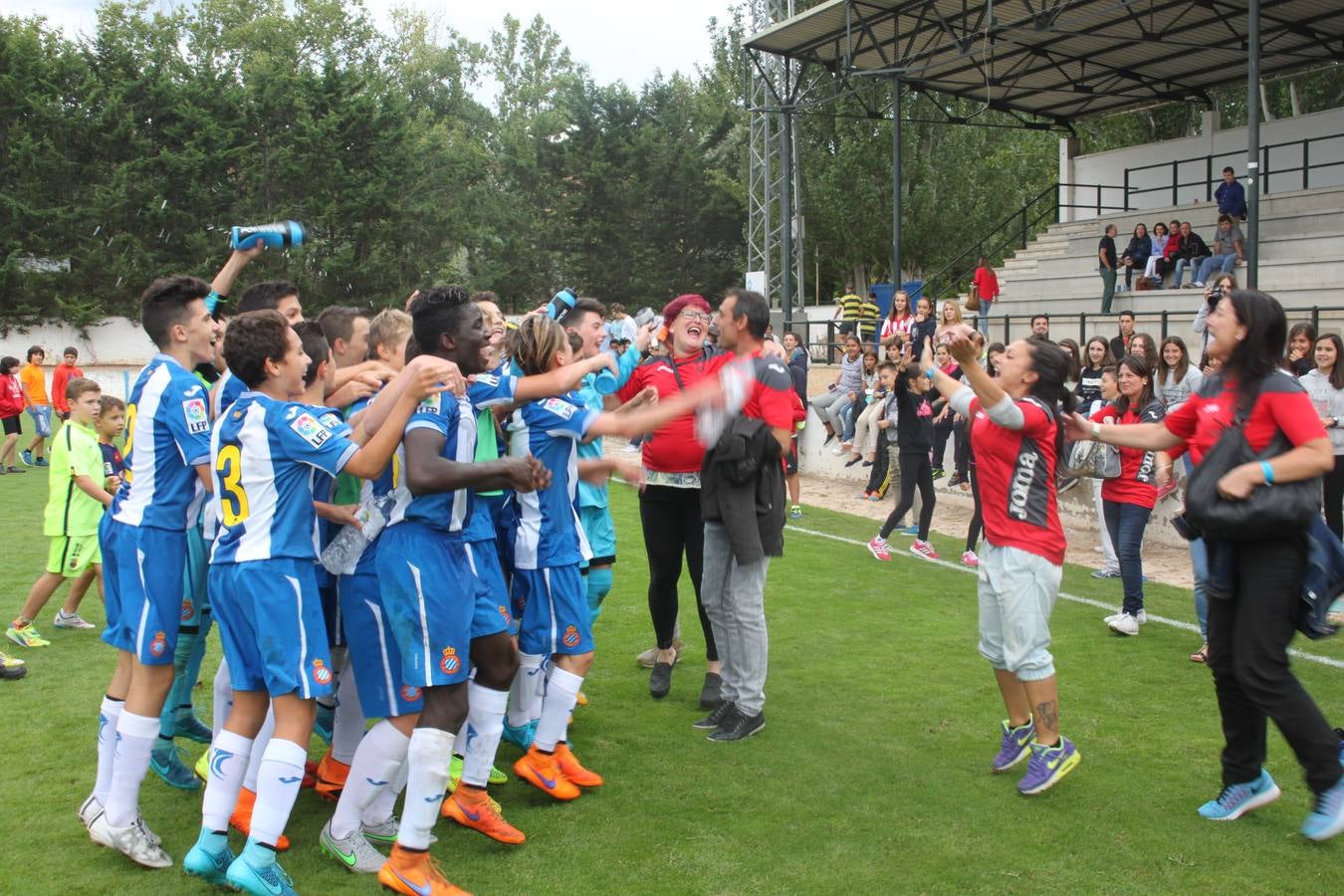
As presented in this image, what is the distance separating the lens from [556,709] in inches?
193

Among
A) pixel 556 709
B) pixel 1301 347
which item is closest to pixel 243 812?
pixel 556 709

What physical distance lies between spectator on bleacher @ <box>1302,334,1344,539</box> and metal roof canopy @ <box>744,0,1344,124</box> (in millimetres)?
10949

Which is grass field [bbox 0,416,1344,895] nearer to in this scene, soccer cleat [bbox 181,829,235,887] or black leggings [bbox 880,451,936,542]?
soccer cleat [bbox 181,829,235,887]

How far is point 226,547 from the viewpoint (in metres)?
3.84

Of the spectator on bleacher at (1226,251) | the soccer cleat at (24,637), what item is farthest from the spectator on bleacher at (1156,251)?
the soccer cleat at (24,637)

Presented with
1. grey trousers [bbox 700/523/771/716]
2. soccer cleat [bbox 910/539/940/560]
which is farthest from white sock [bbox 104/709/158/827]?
soccer cleat [bbox 910/539/940/560]

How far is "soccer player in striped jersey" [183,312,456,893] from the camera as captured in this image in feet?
12.4

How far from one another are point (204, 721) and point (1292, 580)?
523cm

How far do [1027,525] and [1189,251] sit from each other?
18151mm

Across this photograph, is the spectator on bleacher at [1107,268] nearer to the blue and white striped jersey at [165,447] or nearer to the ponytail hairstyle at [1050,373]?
the ponytail hairstyle at [1050,373]

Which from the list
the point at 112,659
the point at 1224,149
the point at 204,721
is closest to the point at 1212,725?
the point at 204,721

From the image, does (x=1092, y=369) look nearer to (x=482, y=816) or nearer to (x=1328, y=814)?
(x=1328, y=814)

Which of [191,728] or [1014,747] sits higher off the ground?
[191,728]

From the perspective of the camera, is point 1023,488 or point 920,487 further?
point 920,487
